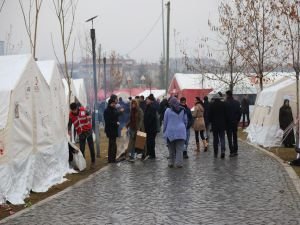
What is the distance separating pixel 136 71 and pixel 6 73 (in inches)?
4095

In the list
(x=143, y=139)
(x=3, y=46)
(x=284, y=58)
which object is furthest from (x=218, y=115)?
(x=3, y=46)

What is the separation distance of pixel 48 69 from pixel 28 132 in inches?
182

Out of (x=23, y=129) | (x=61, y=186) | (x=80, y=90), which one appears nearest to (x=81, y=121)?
(x=61, y=186)

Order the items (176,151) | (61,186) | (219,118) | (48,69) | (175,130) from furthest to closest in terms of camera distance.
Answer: (219,118), (48,69), (176,151), (175,130), (61,186)

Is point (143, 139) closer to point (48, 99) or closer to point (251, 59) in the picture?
point (48, 99)

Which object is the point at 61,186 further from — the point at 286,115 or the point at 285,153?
the point at 286,115

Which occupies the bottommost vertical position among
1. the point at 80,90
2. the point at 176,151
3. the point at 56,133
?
the point at 176,151

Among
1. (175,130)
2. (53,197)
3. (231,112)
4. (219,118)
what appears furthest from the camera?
(231,112)

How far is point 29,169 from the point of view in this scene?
39.3 feet

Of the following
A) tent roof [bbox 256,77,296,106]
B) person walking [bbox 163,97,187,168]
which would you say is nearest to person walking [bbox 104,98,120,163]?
person walking [bbox 163,97,187,168]

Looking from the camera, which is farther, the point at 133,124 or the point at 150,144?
the point at 150,144

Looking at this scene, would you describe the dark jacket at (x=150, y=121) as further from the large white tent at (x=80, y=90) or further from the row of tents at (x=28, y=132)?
the large white tent at (x=80, y=90)

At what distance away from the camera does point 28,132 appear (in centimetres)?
1240

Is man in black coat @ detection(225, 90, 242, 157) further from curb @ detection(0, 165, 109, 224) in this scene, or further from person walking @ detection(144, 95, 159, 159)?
curb @ detection(0, 165, 109, 224)
